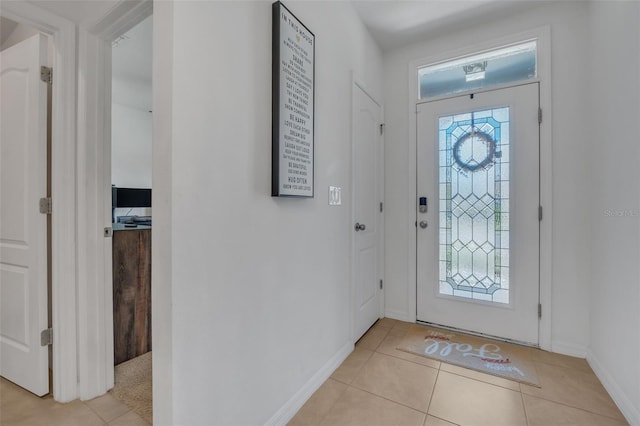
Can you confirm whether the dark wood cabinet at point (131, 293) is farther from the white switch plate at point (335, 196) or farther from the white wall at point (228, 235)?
the white switch plate at point (335, 196)

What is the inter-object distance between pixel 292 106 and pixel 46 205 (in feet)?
4.94

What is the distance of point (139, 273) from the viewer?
2.13 meters

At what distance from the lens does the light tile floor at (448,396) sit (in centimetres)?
154

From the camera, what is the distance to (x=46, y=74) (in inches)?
65.2

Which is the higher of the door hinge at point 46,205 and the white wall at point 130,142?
the white wall at point 130,142

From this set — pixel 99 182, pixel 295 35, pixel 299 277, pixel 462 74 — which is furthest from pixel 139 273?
pixel 462 74

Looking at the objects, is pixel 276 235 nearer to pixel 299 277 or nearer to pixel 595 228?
pixel 299 277

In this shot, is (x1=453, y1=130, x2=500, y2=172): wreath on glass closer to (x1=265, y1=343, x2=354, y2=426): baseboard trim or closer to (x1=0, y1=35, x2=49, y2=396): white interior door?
(x1=265, y1=343, x2=354, y2=426): baseboard trim

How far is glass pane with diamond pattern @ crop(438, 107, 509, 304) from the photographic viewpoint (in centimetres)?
242

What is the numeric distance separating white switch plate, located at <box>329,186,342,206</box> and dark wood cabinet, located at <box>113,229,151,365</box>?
1.37 meters

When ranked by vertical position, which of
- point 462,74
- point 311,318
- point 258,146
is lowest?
point 311,318

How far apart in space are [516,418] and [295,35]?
2345 millimetres

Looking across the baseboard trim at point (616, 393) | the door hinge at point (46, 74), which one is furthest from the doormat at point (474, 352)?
the door hinge at point (46, 74)

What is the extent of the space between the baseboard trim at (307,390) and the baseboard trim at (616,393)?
5.07ft
